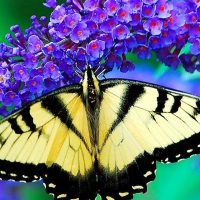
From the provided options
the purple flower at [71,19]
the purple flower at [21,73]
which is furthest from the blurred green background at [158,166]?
the purple flower at [21,73]

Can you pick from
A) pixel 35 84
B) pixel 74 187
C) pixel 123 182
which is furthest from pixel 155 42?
pixel 74 187

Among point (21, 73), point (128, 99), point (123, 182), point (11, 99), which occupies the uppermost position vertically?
point (21, 73)

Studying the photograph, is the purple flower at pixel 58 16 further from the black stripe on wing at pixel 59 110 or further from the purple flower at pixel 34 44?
the black stripe on wing at pixel 59 110

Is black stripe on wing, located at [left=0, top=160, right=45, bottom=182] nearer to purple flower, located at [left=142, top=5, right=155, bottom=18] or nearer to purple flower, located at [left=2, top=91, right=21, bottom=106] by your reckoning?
purple flower, located at [left=2, top=91, right=21, bottom=106]

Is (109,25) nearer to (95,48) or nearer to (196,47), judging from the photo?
(95,48)

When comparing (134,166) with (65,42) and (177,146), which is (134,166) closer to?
(177,146)

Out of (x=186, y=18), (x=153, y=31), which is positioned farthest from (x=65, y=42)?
(x=186, y=18)

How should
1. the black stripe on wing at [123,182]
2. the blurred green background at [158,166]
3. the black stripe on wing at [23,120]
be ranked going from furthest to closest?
the blurred green background at [158,166], the black stripe on wing at [123,182], the black stripe on wing at [23,120]

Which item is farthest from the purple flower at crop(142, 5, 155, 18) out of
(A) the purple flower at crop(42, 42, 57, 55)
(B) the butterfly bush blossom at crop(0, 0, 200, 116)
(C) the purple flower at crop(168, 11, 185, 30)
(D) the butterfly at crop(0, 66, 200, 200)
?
(A) the purple flower at crop(42, 42, 57, 55)
